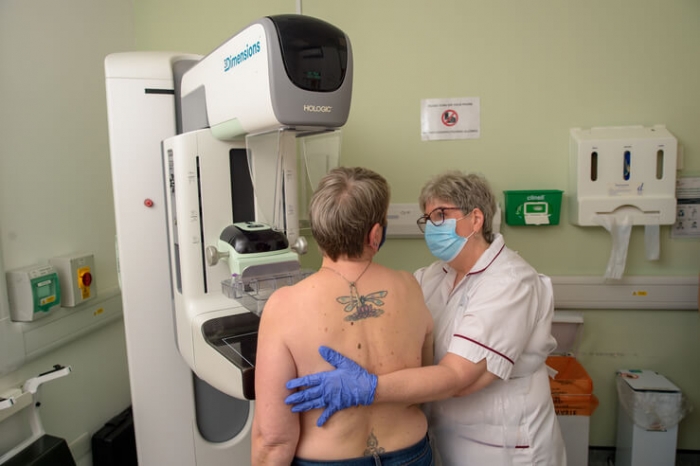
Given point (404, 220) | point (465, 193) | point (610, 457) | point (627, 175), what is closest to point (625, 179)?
point (627, 175)

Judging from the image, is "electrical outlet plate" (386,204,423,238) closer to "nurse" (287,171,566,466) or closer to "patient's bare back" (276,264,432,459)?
"nurse" (287,171,566,466)

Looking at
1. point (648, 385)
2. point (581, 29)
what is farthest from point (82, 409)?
point (581, 29)

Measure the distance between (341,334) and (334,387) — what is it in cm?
11

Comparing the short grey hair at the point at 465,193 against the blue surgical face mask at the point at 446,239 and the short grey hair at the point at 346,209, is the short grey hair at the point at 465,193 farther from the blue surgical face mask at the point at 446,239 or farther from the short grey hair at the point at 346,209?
the short grey hair at the point at 346,209

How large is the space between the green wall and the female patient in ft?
4.47

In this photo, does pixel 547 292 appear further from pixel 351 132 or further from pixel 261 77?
pixel 351 132

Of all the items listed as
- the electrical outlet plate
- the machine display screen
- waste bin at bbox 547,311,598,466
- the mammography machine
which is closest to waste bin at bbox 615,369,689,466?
waste bin at bbox 547,311,598,466

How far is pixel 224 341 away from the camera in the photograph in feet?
4.21

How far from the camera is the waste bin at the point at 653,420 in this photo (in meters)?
2.09

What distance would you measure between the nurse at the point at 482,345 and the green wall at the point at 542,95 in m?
1.00

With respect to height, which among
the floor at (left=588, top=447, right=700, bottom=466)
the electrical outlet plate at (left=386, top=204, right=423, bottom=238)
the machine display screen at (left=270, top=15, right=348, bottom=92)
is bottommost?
the floor at (left=588, top=447, right=700, bottom=466)

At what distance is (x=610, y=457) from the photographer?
2.37 meters

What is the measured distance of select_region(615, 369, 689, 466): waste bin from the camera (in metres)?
2.09

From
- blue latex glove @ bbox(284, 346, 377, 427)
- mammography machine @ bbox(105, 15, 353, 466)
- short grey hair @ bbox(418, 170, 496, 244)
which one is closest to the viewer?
blue latex glove @ bbox(284, 346, 377, 427)
